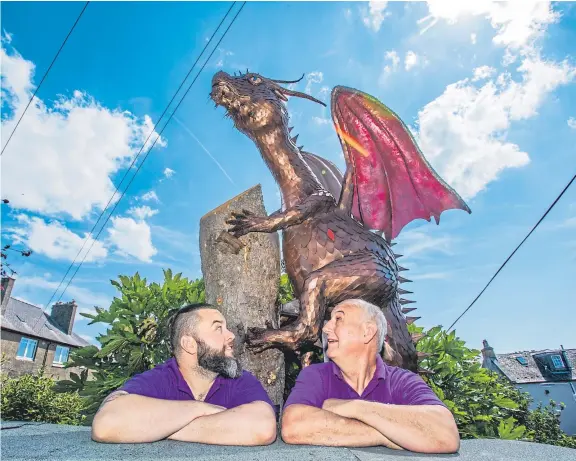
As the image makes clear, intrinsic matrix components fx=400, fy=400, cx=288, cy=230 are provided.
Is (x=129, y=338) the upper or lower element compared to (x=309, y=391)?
upper

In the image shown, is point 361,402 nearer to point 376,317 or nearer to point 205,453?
point 376,317

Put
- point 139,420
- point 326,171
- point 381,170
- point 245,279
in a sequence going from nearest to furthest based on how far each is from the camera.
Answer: point 139,420
point 245,279
point 381,170
point 326,171

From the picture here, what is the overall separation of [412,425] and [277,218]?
147 cm

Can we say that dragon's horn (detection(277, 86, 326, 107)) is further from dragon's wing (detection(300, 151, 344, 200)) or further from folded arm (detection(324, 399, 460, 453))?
folded arm (detection(324, 399, 460, 453))

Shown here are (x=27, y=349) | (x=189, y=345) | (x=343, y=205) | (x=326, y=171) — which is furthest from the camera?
(x=27, y=349)

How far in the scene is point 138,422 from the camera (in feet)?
5.06

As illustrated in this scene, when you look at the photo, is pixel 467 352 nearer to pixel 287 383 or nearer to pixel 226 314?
pixel 287 383

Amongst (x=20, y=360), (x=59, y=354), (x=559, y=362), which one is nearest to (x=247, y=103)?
(x=20, y=360)

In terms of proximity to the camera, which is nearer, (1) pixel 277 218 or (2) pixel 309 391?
(2) pixel 309 391

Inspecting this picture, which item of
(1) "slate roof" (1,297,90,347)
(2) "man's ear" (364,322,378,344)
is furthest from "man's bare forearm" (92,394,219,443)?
(1) "slate roof" (1,297,90,347)

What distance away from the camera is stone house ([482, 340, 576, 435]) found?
2245 cm

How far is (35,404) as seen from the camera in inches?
306

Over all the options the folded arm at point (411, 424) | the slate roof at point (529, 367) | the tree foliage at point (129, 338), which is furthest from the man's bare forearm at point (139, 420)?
the slate roof at point (529, 367)

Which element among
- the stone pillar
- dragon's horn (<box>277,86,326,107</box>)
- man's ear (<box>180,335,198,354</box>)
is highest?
dragon's horn (<box>277,86,326,107</box>)
